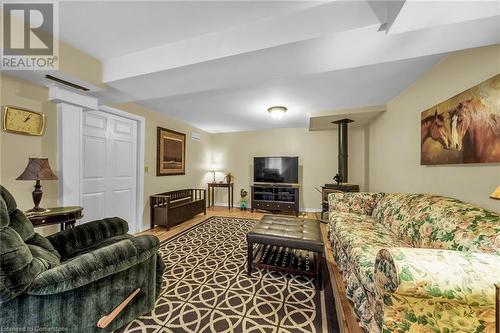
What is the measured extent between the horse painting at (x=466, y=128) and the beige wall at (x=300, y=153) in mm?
2495

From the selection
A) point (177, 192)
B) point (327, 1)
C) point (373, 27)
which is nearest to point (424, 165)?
point (373, 27)

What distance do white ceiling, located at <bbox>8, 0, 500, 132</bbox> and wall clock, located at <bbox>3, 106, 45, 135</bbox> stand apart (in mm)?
667

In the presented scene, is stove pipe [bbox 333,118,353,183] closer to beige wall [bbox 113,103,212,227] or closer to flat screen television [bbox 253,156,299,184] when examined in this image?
flat screen television [bbox 253,156,299,184]

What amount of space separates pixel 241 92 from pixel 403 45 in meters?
1.86

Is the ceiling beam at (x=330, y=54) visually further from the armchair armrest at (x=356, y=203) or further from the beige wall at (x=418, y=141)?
the armchair armrest at (x=356, y=203)

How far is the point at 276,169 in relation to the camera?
505 centimetres

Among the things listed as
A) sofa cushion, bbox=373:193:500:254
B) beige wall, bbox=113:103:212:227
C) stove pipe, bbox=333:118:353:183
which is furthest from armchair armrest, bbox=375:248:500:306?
beige wall, bbox=113:103:212:227

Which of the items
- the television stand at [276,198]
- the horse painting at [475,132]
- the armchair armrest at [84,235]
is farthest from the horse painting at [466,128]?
the armchair armrest at [84,235]

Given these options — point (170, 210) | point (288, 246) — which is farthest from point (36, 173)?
point (288, 246)

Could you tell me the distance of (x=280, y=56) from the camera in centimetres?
160

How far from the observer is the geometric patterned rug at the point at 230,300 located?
1.40 metres

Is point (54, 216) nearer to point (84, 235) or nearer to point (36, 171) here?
point (36, 171)

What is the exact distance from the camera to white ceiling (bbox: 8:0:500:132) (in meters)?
1.27

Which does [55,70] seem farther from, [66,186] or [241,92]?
[241,92]
